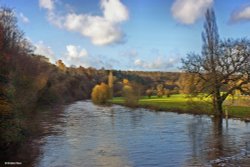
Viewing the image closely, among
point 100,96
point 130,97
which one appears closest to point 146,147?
point 130,97

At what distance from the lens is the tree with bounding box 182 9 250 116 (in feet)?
136

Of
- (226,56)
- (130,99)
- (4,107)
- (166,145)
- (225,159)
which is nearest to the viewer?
(225,159)

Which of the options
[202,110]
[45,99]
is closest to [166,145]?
[202,110]

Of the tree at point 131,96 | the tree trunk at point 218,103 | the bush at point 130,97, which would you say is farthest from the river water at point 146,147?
the tree at point 131,96

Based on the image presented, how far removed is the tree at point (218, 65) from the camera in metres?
41.5

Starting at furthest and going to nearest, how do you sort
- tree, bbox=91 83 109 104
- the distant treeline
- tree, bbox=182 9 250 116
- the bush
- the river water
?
tree, bbox=91 83 109 104
the bush
tree, bbox=182 9 250 116
the distant treeline
the river water

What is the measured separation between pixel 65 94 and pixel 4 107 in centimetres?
8939

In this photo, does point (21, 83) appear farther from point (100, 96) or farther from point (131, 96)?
point (100, 96)

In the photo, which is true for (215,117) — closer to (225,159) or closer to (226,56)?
(226,56)

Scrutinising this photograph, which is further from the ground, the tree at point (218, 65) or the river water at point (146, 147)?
the tree at point (218, 65)

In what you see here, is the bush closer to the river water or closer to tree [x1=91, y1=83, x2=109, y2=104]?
tree [x1=91, y1=83, x2=109, y2=104]

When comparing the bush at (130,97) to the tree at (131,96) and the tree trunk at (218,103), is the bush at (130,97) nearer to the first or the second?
the tree at (131,96)

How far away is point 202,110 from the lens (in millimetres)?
49812

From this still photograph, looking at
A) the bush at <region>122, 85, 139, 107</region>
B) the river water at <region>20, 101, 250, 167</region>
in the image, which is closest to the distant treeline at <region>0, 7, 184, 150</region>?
the river water at <region>20, 101, 250, 167</region>
